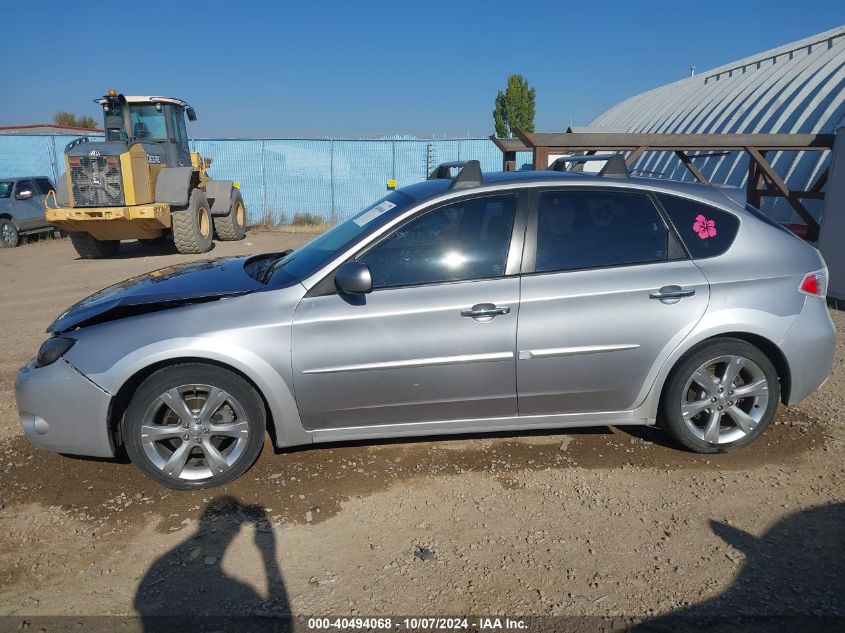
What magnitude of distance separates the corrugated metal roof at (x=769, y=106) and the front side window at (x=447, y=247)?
8.13 metres

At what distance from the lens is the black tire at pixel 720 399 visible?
381cm

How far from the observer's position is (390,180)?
20.2m

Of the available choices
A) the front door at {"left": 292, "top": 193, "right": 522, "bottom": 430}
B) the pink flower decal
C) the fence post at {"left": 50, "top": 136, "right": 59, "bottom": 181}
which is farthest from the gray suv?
the pink flower decal

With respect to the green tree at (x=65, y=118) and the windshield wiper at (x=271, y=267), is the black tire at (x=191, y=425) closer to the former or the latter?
the windshield wiper at (x=271, y=267)

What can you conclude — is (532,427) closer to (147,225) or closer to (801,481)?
(801,481)

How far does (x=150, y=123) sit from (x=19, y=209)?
5140 millimetres

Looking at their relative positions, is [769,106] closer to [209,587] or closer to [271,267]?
[271,267]

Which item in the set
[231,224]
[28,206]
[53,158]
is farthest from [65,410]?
[53,158]

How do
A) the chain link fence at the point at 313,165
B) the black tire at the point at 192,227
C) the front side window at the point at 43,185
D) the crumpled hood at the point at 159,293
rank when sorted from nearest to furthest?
the crumpled hood at the point at 159,293, the black tire at the point at 192,227, the front side window at the point at 43,185, the chain link fence at the point at 313,165

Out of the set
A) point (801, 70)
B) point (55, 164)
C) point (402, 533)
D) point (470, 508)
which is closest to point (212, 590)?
point (402, 533)

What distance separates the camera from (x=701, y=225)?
3893mm

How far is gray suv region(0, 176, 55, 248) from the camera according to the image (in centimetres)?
1617

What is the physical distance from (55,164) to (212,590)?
22220 mm

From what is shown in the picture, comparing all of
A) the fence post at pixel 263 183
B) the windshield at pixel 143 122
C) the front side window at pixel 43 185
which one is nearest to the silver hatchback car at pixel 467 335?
the windshield at pixel 143 122
